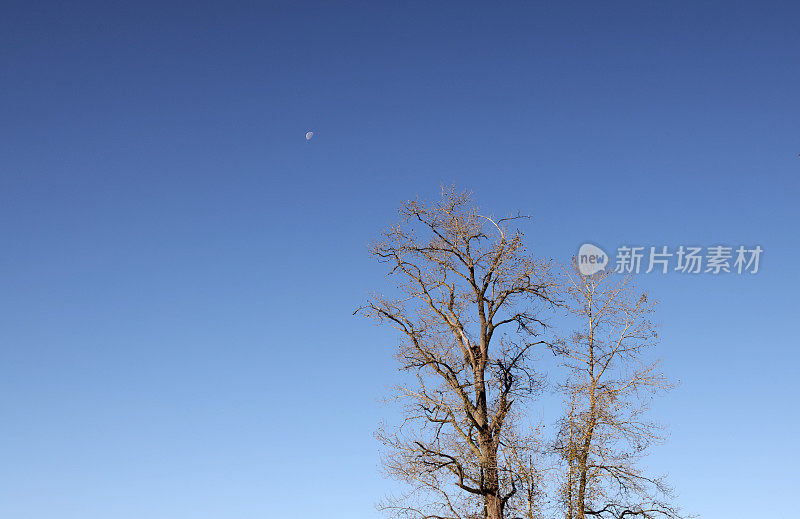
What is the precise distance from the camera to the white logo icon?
27.0 metres

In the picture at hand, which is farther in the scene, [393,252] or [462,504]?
[393,252]

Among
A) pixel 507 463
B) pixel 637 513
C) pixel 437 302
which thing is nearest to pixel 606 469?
pixel 637 513

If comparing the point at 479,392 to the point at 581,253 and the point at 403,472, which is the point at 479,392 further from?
the point at 581,253

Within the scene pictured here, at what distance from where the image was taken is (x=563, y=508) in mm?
24312

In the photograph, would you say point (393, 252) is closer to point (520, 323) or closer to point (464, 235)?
point (464, 235)

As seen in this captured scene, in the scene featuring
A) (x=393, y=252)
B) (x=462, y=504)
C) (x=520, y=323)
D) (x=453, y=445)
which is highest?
(x=393, y=252)

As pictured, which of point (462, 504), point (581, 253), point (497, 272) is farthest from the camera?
point (581, 253)

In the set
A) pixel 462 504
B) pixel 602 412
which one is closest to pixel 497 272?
pixel 602 412

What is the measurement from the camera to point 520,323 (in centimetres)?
2564

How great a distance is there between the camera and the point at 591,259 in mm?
27344

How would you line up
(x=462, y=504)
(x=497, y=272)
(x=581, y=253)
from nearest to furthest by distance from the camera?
(x=462, y=504) → (x=497, y=272) → (x=581, y=253)

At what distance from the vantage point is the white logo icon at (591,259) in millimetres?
27031

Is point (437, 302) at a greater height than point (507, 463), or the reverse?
point (437, 302)

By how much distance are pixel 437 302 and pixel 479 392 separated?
9.91ft
